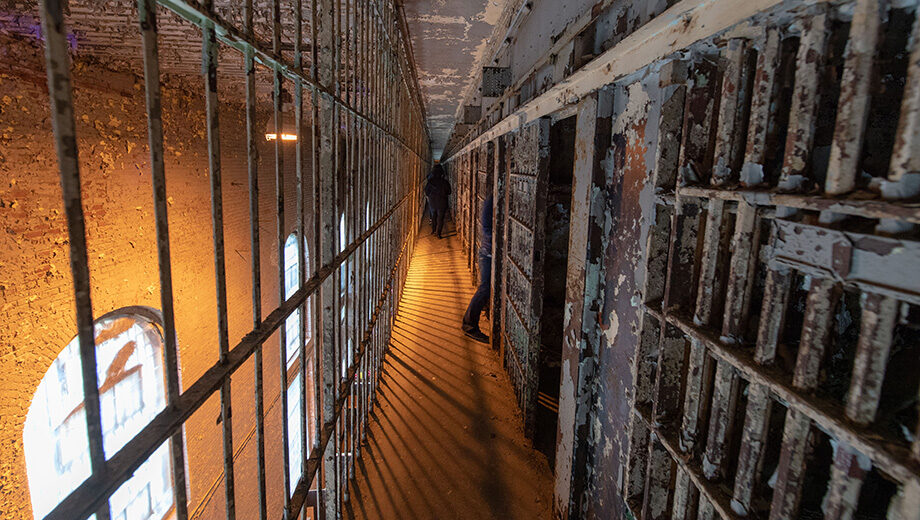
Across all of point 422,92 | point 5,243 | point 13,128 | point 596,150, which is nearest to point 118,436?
point 5,243

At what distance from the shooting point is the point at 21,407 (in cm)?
230

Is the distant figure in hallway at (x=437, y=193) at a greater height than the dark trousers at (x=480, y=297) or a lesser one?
greater

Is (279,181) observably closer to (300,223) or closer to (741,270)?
(300,223)

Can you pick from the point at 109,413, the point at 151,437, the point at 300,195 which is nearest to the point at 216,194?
the point at 151,437

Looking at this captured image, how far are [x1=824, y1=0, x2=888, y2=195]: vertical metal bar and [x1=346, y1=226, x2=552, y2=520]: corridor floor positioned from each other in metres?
2.62

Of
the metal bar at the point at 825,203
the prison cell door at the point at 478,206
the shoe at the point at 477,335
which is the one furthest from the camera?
the prison cell door at the point at 478,206

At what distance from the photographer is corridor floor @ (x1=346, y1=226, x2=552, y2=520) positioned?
2.74 meters

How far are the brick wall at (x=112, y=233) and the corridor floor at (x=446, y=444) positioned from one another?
1.93 metres

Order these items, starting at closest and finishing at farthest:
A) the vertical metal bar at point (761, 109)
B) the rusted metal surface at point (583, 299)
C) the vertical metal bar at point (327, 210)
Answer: the vertical metal bar at point (761, 109)
the vertical metal bar at point (327, 210)
the rusted metal surface at point (583, 299)

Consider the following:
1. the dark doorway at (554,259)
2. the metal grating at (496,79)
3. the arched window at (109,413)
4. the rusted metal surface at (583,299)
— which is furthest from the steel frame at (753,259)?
the arched window at (109,413)

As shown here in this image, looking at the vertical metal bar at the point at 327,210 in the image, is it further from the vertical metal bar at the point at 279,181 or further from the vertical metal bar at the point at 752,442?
the vertical metal bar at the point at 752,442

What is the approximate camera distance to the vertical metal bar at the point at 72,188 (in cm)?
56

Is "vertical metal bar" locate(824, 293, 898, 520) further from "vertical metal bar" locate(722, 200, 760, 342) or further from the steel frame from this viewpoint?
"vertical metal bar" locate(722, 200, 760, 342)

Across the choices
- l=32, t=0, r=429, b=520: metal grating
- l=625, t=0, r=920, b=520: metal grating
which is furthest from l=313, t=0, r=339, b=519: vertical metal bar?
l=625, t=0, r=920, b=520: metal grating
